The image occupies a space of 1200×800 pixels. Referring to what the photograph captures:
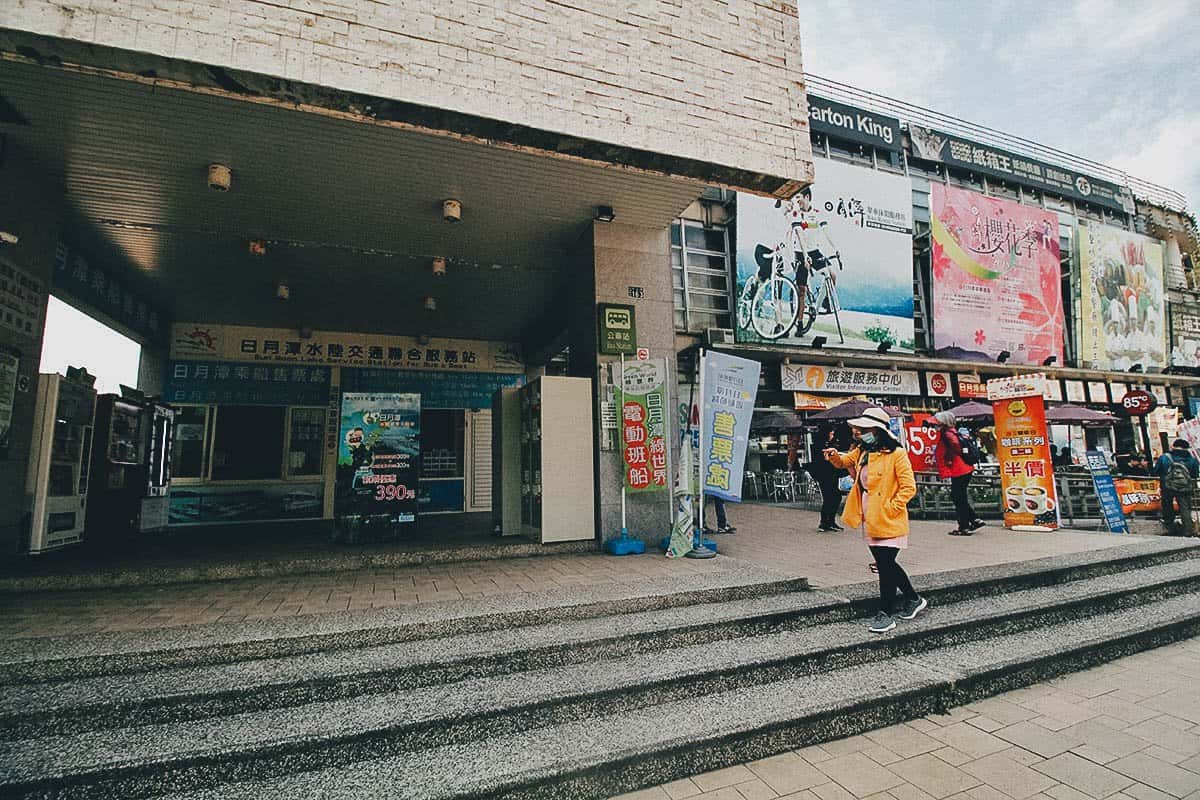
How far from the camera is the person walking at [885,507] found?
4.20 metres

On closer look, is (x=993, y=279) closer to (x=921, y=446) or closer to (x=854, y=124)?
(x=854, y=124)

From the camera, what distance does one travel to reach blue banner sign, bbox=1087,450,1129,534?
8383mm

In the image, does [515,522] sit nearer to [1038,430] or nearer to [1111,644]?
[1111,644]

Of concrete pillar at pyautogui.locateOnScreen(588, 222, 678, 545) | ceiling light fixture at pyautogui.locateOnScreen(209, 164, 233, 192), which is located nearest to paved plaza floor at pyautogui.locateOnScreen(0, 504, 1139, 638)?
concrete pillar at pyautogui.locateOnScreen(588, 222, 678, 545)

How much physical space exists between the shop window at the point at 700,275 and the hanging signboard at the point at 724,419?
8.23 m

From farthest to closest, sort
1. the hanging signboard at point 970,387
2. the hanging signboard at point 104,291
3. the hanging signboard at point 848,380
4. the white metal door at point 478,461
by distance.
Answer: the hanging signboard at point 970,387 < the hanging signboard at point 848,380 < the white metal door at point 478,461 < the hanging signboard at point 104,291

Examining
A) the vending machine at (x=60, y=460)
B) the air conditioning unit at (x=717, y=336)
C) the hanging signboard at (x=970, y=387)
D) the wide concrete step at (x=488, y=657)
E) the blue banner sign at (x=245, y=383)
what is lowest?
the wide concrete step at (x=488, y=657)

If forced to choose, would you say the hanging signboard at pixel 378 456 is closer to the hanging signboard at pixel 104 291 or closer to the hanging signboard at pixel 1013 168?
the hanging signboard at pixel 104 291

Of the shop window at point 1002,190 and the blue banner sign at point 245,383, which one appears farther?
the shop window at point 1002,190

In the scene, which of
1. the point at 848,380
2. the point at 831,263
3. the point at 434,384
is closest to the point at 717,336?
the point at 831,263

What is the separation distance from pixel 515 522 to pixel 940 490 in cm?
872

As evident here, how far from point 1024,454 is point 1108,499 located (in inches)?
54.3

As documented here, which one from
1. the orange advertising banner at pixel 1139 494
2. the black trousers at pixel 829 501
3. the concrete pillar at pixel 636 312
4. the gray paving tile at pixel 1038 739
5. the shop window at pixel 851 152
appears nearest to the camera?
the gray paving tile at pixel 1038 739

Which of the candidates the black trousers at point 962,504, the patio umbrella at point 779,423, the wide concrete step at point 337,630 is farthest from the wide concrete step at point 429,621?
the patio umbrella at point 779,423
